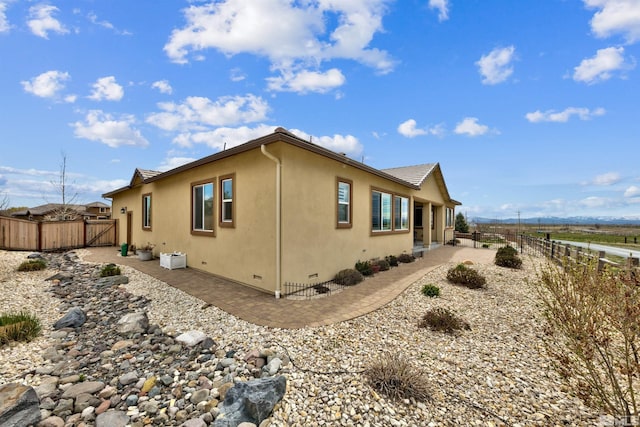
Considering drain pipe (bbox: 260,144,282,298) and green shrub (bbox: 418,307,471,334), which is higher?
drain pipe (bbox: 260,144,282,298)

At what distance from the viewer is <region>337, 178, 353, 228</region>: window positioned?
831 centimetres

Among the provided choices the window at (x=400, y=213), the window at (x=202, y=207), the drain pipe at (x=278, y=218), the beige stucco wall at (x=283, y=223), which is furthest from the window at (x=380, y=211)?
the window at (x=202, y=207)

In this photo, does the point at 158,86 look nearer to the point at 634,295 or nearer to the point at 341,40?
the point at 341,40

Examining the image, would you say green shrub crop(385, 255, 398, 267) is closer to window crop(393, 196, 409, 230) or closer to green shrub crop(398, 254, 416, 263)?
green shrub crop(398, 254, 416, 263)

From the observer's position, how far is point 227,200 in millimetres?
7941

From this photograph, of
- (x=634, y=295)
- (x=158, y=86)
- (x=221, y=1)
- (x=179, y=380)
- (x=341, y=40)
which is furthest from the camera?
(x=158, y=86)

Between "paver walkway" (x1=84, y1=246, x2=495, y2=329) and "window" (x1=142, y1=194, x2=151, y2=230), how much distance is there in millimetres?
4741

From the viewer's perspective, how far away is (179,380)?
3416mm

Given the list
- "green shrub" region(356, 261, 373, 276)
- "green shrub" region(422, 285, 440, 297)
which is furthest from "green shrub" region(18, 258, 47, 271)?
"green shrub" region(422, 285, 440, 297)

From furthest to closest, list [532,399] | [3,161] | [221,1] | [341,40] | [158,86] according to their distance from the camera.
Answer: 1. [3,161]
2. [158,86]
3. [341,40]
4. [221,1]
5. [532,399]

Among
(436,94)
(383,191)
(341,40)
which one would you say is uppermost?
(341,40)

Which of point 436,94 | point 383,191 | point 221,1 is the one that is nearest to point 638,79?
point 436,94

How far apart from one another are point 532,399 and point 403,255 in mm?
9050

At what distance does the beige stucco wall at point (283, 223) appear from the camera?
6555 millimetres
